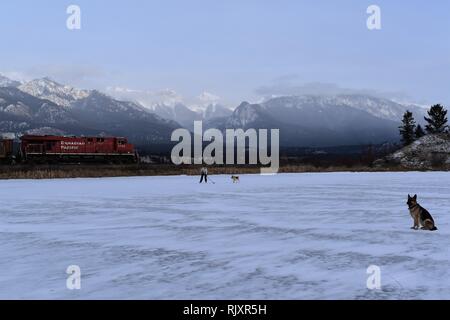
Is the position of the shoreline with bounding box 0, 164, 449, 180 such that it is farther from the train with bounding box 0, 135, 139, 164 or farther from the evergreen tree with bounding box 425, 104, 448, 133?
the evergreen tree with bounding box 425, 104, 448, 133

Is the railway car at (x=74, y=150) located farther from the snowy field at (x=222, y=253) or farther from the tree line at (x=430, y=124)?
the tree line at (x=430, y=124)

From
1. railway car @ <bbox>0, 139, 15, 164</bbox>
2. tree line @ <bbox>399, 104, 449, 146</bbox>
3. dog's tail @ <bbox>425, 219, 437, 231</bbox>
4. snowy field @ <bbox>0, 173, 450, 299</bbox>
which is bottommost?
snowy field @ <bbox>0, 173, 450, 299</bbox>

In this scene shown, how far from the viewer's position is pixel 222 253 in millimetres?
8383

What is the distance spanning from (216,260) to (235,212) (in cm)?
749

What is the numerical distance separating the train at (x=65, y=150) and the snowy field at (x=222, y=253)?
35.7m

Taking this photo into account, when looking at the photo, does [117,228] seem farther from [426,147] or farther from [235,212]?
[426,147]

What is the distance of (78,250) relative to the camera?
8.68 metres

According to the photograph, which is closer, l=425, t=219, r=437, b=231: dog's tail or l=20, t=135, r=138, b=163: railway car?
l=425, t=219, r=437, b=231: dog's tail

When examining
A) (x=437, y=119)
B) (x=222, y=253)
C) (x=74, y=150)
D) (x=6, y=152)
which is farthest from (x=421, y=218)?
(x=437, y=119)

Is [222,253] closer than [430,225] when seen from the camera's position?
Yes

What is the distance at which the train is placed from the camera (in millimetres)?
48656

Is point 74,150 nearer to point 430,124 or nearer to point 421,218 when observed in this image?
point 421,218

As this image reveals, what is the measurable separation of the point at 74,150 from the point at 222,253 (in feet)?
150

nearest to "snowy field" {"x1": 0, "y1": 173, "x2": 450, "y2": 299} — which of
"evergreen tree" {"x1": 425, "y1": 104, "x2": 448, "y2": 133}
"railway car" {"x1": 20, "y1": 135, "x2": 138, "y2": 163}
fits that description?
"railway car" {"x1": 20, "y1": 135, "x2": 138, "y2": 163}
